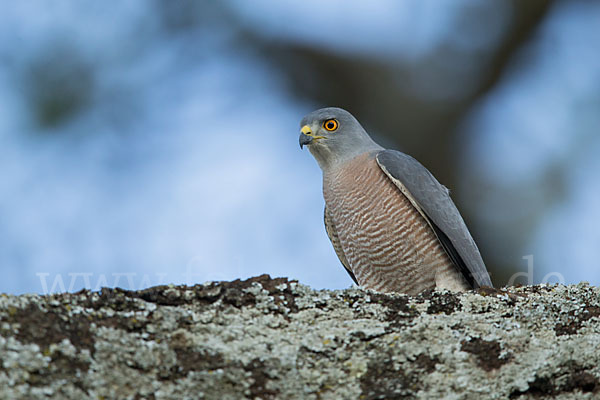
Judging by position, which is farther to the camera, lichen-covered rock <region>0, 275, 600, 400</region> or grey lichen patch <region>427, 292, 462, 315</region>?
grey lichen patch <region>427, 292, 462, 315</region>

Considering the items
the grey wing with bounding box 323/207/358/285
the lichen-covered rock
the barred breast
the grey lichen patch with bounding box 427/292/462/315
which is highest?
the grey wing with bounding box 323/207/358/285

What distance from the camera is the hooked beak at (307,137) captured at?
709 centimetres

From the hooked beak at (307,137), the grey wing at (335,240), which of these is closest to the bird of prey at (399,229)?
the grey wing at (335,240)

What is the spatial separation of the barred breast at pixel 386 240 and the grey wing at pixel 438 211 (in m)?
0.07

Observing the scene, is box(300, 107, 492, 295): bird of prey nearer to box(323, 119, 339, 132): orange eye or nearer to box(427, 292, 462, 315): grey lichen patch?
box(323, 119, 339, 132): orange eye

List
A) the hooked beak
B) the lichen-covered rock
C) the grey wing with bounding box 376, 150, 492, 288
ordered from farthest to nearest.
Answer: the hooked beak, the grey wing with bounding box 376, 150, 492, 288, the lichen-covered rock

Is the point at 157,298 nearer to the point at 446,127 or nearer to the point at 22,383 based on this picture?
the point at 22,383

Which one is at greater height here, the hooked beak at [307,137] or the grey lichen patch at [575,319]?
the hooked beak at [307,137]

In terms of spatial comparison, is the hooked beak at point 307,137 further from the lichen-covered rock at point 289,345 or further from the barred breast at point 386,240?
the lichen-covered rock at point 289,345

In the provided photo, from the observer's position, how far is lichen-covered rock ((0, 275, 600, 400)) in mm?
2438

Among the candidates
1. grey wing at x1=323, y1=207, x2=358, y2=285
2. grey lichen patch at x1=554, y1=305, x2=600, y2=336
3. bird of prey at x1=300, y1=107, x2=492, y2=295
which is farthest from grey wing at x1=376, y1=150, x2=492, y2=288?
grey lichen patch at x1=554, y1=305, x2=600, y2=336

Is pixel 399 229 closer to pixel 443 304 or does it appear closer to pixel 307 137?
pixel 307 137

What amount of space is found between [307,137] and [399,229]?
157 centimetres

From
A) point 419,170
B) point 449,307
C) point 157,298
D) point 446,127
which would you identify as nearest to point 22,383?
point 157,298
